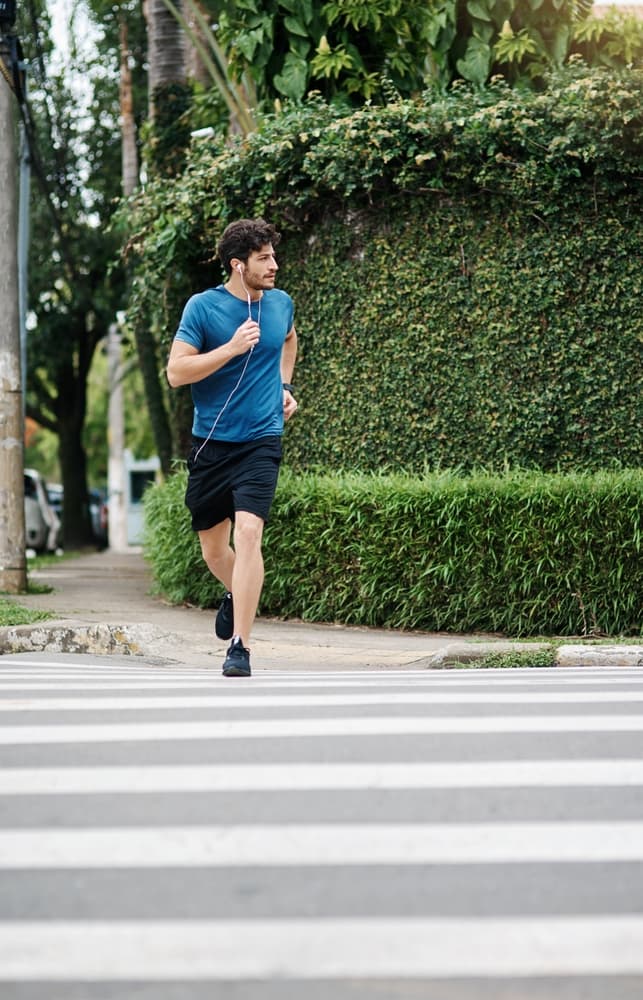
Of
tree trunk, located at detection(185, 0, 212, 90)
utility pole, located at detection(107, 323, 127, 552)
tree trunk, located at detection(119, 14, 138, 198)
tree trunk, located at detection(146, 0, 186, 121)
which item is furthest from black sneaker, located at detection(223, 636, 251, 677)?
utility pole, located at detection(107, 323, 127, 552)

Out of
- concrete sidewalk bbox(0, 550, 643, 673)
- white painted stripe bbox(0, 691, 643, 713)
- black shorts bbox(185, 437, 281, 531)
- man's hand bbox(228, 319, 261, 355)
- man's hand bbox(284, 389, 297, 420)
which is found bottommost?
concrete sidewalk bbox(0, 550, 643, 673)

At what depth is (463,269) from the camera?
11523mm

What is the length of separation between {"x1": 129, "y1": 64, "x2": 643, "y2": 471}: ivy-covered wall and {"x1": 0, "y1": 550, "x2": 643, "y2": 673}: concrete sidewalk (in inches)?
88.9

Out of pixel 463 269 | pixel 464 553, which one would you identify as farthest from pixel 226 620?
pixel 463 269

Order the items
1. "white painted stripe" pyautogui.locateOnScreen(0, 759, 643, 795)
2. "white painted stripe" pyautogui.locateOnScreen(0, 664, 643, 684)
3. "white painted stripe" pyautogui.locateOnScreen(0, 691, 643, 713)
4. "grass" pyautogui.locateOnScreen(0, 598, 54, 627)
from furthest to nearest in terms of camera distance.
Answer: "grass" pyautogui.locateOnScreen(0, 598, 54, 627), "white painted stripe" pyautogui.locateOnScreen(0, 664, 643, 684), "white painted stripe" pyautogui.locateOnScreen(0, 691, 643, 713), "white painted stripe" pyautogui.locateOnScreen(0, 759, 643, 795)

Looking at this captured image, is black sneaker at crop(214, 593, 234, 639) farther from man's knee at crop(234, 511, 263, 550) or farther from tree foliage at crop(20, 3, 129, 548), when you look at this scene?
tree foliage at crop(20, 3, 129, 548)

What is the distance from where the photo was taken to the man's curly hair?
22.2 ft

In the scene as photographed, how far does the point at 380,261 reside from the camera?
38.7 feet

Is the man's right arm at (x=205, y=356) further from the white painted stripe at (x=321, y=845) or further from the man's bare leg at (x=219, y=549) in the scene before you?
the white painted stripe at (x=321, y=845)

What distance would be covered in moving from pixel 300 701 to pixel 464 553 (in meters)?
4.55

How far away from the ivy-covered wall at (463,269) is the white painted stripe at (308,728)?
6444mm

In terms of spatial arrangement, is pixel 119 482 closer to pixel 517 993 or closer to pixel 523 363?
pixel 523 363

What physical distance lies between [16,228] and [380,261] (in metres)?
3.34

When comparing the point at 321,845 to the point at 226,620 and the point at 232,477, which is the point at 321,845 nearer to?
the point at 232,477
